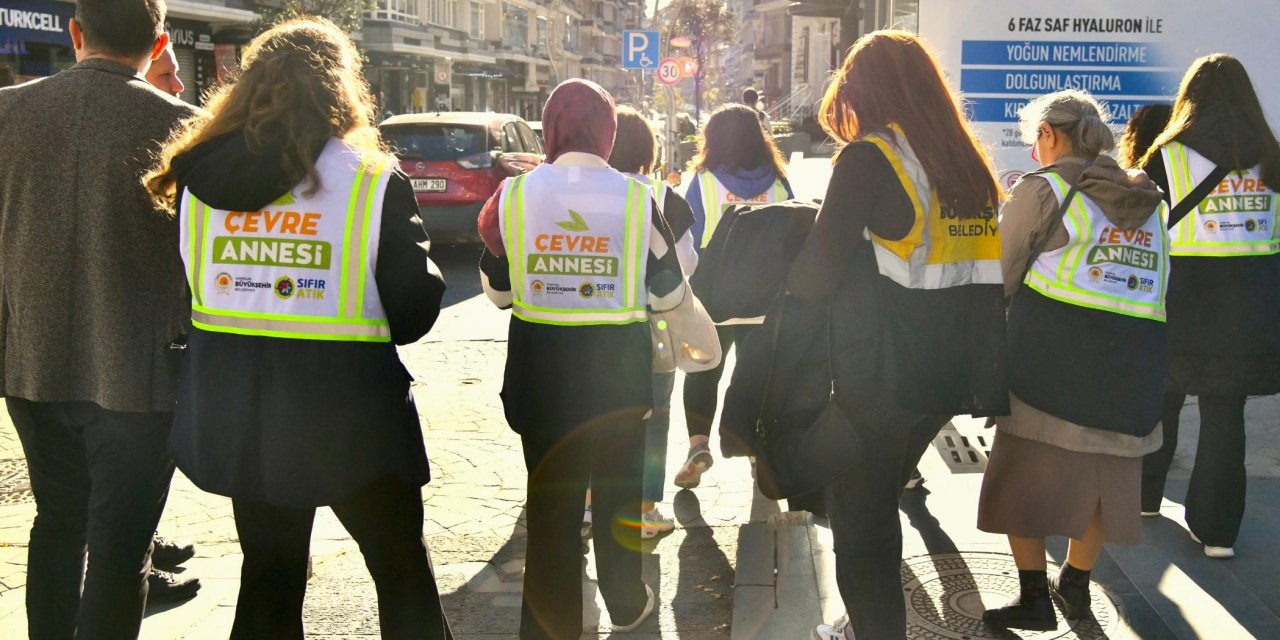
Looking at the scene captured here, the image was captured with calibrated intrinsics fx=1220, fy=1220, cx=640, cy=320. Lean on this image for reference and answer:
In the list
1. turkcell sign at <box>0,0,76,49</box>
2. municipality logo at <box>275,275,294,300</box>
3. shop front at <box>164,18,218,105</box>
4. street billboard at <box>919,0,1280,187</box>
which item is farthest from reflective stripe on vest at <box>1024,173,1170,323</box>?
shop front at <box>164,18,218,105</box>

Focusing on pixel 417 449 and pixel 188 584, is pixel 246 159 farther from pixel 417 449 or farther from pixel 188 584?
pixel 188 584

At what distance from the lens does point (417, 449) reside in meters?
2.89

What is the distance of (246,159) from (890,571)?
77.2 inches

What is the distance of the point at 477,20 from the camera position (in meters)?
67.9

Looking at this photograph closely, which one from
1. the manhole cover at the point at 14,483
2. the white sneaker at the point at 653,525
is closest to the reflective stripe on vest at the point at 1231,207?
the white sneaker at the point at 653,525

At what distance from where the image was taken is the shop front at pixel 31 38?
961 inches

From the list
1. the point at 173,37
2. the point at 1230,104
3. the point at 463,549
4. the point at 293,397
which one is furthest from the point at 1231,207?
the point at 173,37

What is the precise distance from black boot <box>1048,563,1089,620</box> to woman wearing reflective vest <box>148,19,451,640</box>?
7.57 ft

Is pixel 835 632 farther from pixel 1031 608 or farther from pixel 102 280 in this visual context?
pixel 102 280

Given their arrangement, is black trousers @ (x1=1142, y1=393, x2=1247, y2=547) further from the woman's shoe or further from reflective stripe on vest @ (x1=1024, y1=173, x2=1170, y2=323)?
the woman's shoe

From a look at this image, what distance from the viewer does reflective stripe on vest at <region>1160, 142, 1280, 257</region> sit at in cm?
448

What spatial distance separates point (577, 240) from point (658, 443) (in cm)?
202

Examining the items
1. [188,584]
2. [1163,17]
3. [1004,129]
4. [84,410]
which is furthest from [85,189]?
[1163,17]

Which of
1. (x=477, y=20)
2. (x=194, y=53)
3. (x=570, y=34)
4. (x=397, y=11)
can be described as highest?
(x=570, y=34)
